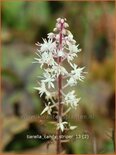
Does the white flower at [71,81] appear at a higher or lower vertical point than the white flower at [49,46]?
lower

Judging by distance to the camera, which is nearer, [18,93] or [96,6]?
[18,93]

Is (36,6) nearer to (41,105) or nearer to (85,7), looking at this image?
(85,7)

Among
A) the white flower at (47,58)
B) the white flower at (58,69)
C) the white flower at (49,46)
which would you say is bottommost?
the white flower at (58,69)

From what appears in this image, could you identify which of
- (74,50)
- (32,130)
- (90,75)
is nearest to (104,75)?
(90,75)

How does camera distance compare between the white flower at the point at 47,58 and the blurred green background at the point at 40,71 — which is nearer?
the white flower at the point at 47,58

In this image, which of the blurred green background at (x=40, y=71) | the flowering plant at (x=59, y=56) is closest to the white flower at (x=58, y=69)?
the flowering plant at (x=59, y=56)

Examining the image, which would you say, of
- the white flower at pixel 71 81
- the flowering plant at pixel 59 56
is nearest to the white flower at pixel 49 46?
the flowering plant at pixel 59 56

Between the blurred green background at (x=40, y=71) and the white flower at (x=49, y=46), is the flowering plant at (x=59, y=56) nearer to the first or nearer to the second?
the white flower at (x=49, y=46)

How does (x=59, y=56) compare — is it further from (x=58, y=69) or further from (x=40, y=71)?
(x=40, y=71)

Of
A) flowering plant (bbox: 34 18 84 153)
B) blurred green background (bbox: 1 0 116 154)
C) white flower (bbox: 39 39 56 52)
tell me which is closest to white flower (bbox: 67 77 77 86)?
flowering plant (bbox: 34 18 84 153)
